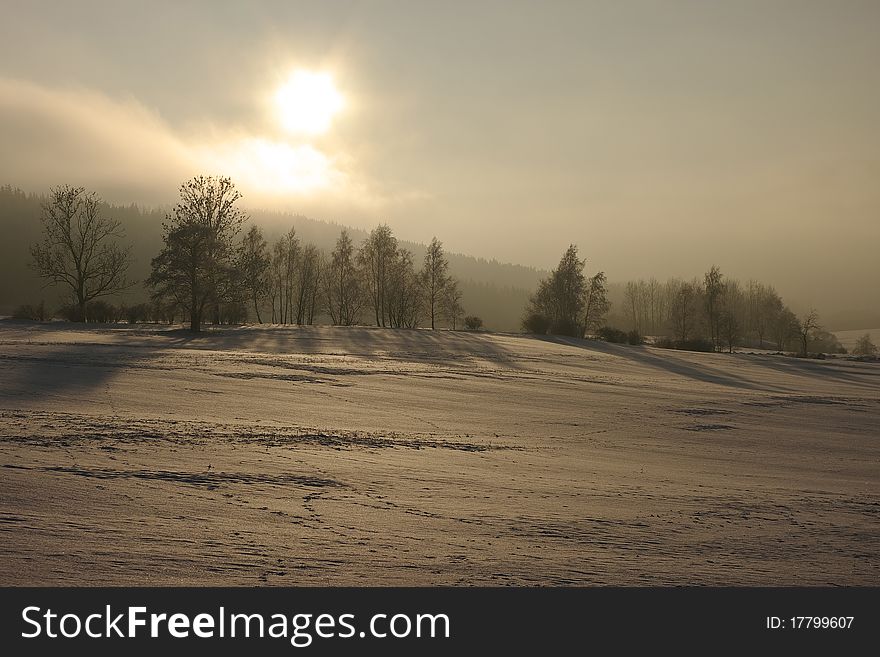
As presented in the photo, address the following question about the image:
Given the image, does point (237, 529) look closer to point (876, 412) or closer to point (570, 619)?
point (570, 619)

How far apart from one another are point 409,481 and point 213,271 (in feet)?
116

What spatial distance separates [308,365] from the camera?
2444 cm

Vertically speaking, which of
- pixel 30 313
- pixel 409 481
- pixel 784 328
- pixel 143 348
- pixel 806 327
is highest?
pixel 784 328

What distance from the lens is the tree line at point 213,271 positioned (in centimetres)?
4022

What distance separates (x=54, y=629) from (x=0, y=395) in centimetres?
1142

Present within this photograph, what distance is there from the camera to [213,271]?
4059 centimetres

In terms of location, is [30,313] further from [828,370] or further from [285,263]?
[828,370]

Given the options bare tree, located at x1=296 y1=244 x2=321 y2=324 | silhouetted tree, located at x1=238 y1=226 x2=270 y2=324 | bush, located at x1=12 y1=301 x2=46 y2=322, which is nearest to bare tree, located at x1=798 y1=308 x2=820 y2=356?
silhouetted tree, located at x1=238 y1=226 x2=270 y2=324

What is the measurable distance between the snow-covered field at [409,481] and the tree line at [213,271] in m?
18.8

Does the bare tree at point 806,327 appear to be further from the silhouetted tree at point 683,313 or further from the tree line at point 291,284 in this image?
the silhouetted tree at point 683,313

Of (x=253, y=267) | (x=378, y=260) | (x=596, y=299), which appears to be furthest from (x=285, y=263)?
(x=596, y=299)

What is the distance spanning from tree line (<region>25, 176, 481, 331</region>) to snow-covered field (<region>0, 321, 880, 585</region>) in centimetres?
1884

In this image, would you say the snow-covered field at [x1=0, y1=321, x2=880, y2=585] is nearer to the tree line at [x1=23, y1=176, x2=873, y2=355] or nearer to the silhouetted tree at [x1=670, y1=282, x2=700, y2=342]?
the tree line at [x1=23, y1=176, x2=873, y2=355]

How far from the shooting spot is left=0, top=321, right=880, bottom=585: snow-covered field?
231 inches
